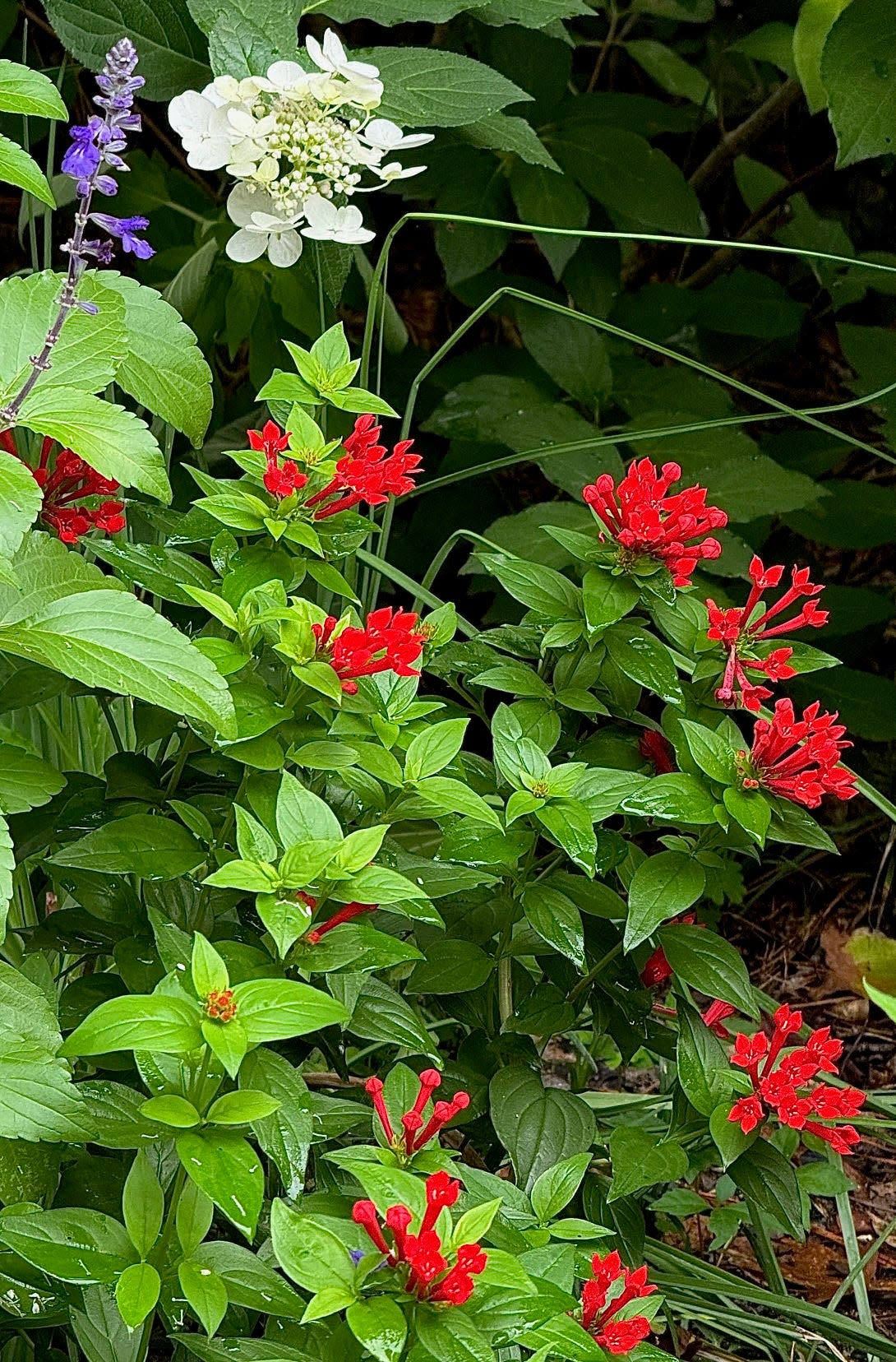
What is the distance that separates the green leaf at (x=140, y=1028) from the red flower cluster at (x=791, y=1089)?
320 mm

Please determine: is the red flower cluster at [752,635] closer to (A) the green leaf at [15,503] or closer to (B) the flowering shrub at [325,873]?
(B) the flowering shrub at [325,873]

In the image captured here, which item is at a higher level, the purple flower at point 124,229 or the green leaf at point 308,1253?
the purple flower at point 124,229

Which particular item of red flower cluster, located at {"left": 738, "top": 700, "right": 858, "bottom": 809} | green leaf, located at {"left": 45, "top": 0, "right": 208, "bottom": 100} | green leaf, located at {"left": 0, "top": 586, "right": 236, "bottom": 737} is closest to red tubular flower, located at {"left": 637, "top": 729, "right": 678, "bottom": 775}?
red flower cluster, located at {"left": 738, "top": 700, "right": 858, "bottom": 809}

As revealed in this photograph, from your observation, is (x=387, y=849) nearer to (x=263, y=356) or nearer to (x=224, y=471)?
(x=263, y=356)

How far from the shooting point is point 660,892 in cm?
72

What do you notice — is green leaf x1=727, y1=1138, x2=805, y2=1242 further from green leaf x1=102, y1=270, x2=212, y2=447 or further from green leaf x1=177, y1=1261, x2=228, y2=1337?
green leaf x1=102, y1=270, x2=212, y2=447

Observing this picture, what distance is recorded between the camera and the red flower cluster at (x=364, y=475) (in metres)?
0.72

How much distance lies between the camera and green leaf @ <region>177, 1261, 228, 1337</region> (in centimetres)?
53

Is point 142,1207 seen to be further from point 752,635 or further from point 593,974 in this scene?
point 752,635

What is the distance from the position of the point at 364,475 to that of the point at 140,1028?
0.32 metres

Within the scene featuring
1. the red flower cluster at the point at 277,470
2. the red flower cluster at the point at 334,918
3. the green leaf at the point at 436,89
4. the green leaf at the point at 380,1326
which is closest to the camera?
the green leaf at the point at 380,1326

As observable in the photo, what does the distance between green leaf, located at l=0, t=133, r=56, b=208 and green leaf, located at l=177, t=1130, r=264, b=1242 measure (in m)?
0.44

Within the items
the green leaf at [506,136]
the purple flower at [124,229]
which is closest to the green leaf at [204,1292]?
the purple flower at [124,229]

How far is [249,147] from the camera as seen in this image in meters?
0.81
